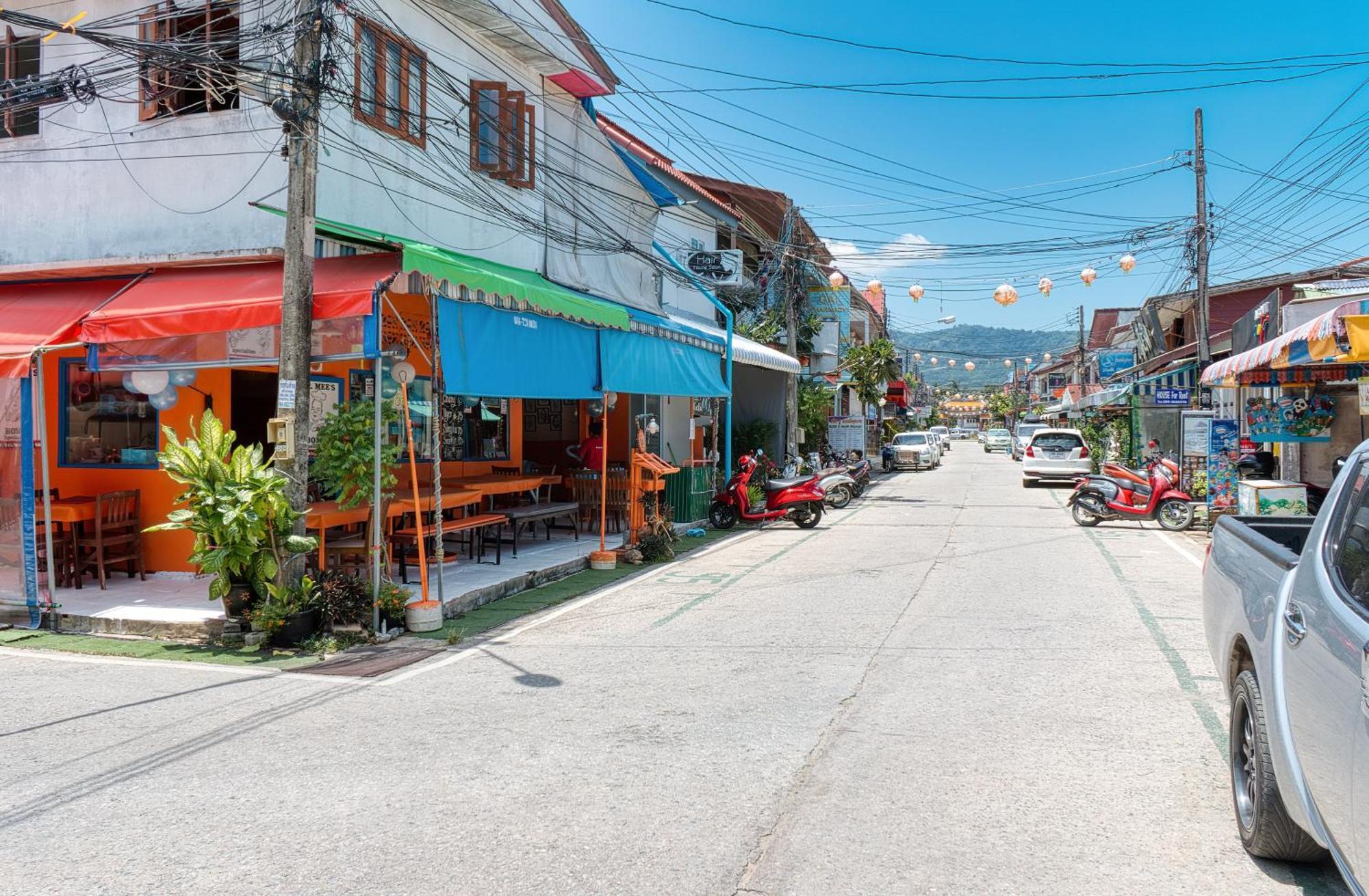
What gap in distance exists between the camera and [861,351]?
1436 inches

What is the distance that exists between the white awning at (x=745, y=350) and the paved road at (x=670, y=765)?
Result: 11378 millimetres

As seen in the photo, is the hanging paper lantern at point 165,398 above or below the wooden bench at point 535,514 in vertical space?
above

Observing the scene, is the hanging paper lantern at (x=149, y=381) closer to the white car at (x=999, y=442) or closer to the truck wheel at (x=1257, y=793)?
the truck wheel at (x=1257, y=793)

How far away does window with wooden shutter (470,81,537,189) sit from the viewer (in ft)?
45.3

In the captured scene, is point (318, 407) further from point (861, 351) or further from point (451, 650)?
point (861, 351)

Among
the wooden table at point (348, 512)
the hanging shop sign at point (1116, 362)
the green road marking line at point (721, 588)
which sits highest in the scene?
the hanging shop sign at point (1116, 362)

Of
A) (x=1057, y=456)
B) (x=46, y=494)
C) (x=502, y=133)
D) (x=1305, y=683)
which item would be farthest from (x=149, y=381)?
(x=1057, y=456)

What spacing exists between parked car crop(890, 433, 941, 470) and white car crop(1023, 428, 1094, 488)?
11.0 m

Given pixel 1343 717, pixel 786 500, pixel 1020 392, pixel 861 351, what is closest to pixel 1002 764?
pixel 1343 717

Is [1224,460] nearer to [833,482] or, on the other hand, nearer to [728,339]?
[833,482]

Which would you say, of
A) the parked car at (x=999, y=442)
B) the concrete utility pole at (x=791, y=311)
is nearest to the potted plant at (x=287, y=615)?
the concrete utility pole at (x=791, y=311)

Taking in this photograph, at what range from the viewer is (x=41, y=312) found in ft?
33.5

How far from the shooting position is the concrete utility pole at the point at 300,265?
26.6ft

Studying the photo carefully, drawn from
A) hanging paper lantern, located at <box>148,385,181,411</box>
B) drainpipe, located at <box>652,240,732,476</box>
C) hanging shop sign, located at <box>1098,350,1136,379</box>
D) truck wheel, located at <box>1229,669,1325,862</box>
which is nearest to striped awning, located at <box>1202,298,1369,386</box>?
truck wheel, located at <box>1229,669,1325,862</box>
